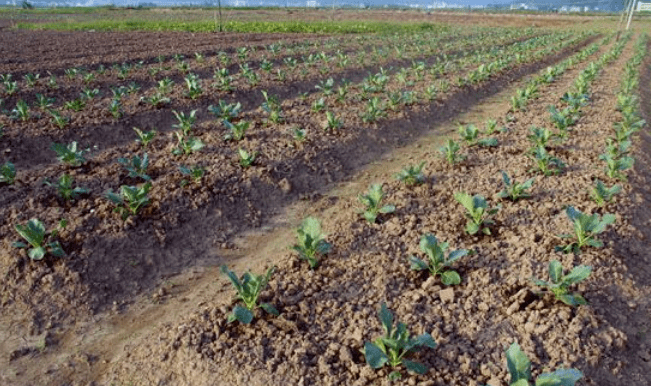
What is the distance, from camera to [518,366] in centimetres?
319

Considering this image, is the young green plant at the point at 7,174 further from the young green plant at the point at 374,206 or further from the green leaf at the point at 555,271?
the green leaf at the point at 555,271

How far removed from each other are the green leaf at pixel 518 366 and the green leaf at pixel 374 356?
845mm

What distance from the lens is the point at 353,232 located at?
5.54 m

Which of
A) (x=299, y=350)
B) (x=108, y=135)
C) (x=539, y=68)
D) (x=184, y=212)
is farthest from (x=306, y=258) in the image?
(x=539, y=68)

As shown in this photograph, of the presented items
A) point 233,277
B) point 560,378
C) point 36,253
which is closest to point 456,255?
point 560,378

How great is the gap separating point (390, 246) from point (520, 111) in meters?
7.55

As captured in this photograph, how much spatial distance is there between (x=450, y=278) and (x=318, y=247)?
1347 millimetres

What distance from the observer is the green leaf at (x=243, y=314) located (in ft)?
12.9

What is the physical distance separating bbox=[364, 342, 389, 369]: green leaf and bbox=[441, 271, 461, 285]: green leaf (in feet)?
4.21

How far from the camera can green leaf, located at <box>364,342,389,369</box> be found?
133 inches

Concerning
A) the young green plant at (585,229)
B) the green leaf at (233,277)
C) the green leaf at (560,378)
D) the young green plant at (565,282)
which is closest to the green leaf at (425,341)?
the green leaf at (560,378)

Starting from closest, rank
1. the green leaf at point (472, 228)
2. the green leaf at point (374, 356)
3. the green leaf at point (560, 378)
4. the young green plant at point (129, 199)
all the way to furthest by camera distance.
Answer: the green leaf at point (560, 378) → the green leaf at point (374, 356) → the green leaf at point (472, 228) → the young green plant at point (129, 199)

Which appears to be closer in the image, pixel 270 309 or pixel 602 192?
pixel 270 309

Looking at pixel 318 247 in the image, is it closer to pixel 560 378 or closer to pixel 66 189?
pixel 560 378
